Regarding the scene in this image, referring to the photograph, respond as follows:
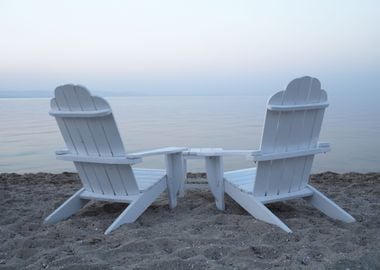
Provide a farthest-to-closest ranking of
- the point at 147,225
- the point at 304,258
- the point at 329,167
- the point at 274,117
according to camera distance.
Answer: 1. the point at 329,167
2. the point at 147,225
3. the point at 274,117
4. the point at 304,258

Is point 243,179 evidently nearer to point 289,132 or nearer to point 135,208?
point 289,132

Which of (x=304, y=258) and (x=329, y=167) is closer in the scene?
(x=304, y=258)

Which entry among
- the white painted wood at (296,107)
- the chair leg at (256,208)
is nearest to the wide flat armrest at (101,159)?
the chair leg at (256,208)

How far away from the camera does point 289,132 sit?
3.23 metres

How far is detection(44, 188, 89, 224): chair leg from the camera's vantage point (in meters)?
3.51

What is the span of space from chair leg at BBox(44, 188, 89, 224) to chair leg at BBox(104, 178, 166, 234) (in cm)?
62

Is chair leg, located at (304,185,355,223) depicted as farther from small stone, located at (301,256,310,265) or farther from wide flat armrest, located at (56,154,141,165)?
wide flat armrest, located at (56,154,141,165)

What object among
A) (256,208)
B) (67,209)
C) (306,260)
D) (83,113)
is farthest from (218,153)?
(67,209)

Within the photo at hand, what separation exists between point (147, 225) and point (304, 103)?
5.19 ft

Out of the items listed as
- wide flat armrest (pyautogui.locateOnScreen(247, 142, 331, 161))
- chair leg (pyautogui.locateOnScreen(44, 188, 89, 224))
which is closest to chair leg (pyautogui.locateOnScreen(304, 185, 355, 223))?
wide flat armrest (pyautogui.locateOnScreen(247, 142, 331, 161))

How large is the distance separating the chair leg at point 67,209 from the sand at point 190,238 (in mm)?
99

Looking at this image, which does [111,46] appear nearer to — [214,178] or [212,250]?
[214,178]

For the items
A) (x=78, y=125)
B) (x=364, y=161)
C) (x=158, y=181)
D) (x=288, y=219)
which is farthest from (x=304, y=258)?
(x=364, y=161)

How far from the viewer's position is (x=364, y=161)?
768 cm
